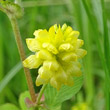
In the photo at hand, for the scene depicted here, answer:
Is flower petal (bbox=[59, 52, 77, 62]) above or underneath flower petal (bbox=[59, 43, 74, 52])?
underneath

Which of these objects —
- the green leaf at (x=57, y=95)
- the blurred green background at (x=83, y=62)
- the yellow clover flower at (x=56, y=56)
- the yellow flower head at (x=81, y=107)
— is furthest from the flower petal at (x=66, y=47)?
the yellow flower head at (x=81, y=107)

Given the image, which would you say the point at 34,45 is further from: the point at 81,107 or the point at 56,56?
the point at 81,107

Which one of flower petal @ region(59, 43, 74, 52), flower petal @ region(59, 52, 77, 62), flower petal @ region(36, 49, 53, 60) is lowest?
flower petal @ region(59, 52, 77, 62)

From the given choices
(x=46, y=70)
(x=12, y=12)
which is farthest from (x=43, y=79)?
(x=12, y=12)

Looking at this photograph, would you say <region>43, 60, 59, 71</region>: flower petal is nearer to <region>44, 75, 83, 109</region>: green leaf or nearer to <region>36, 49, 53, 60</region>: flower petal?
<region>36, 49, 53, 60</region>: flower petal

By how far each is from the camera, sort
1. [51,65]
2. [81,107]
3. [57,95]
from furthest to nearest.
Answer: [81,107] < [57,95] < [51,65]

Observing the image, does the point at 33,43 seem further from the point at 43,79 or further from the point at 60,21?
the point at 60,21

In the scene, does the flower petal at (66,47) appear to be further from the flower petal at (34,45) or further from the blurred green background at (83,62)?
the blurred green background at (83,62)

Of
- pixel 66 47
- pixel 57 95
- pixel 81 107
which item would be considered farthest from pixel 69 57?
pixel 81 107

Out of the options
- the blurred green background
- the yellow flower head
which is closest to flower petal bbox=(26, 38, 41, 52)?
the blurred green background
